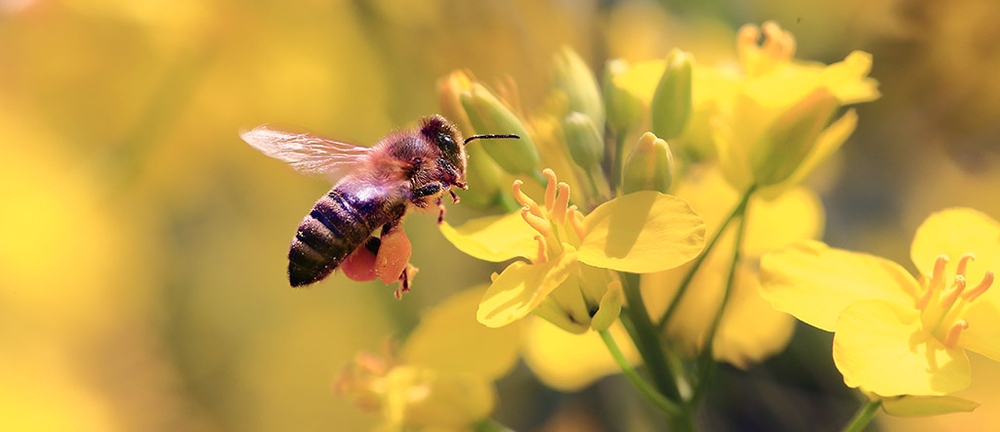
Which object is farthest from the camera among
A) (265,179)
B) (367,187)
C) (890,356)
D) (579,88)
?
(265,179)

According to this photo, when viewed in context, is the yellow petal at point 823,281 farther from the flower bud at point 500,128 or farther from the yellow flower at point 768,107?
the flower bud at point 500,128

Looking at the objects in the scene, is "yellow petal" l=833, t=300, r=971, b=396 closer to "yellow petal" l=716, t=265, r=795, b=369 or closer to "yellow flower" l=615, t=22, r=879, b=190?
"yellow flower" l=615, t=22, r=879, b=190

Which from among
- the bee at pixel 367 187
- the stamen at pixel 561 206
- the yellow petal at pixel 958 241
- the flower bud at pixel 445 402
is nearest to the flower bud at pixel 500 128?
the bee at pixel 367 187

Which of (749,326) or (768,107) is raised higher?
(768,107)

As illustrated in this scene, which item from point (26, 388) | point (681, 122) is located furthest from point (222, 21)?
point (681, 122)

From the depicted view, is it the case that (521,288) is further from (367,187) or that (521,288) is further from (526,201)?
(367,187)

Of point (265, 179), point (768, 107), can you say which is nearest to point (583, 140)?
point (768, 107)

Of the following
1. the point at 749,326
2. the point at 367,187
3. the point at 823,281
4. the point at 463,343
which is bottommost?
the point at 749,326
